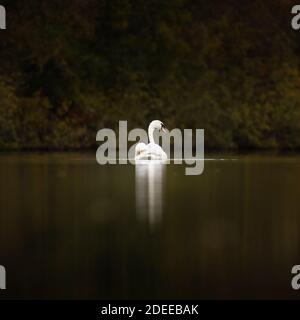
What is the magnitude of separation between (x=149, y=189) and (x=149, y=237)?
6.20 metres

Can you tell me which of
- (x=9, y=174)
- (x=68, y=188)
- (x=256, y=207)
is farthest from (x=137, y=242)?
(x=9, y=174)

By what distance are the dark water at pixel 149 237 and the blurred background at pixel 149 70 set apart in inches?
648

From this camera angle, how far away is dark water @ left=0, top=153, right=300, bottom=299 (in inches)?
330

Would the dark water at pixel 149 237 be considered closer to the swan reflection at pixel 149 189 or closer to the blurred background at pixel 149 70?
the swan reflection at pixel 149 189

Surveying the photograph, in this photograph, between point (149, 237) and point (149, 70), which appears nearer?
point (149, 237)

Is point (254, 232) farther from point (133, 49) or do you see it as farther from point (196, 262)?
point (133, 49)

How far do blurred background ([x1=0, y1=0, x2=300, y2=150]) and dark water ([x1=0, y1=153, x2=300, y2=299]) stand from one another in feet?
54.0

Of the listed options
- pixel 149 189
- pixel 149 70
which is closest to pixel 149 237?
pixel 149 189

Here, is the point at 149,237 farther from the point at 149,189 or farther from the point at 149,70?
the point at 149,70

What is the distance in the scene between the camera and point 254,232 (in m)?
11.2

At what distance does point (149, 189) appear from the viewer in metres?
16.9

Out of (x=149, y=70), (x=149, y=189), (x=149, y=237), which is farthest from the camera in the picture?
(x=149, y=70)

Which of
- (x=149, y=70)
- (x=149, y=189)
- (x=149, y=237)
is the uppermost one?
(x=149, y=70)

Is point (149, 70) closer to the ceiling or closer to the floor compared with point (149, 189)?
closer to the ceiling
